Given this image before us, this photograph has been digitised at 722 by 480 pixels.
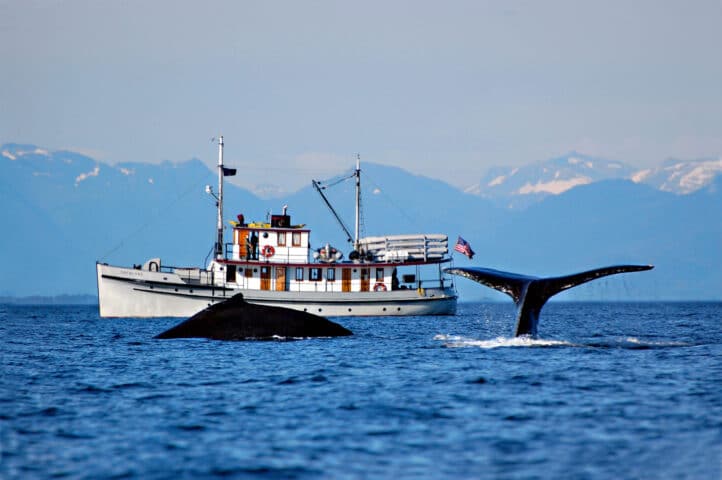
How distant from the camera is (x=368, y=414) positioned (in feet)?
62.2

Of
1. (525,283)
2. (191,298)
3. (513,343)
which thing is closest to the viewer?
(525,283)

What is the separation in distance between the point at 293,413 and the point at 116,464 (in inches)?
196

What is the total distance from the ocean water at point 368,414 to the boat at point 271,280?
35.3 metres

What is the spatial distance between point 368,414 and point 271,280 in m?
49.3

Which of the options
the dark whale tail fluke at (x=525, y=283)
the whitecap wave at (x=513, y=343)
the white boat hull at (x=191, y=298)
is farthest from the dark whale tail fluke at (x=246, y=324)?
the white boat hull at (x=191, y=298)

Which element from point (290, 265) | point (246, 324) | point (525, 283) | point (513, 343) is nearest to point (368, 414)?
point (525, 283)

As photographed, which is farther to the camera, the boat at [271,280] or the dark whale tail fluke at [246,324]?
the boat at [271,280]

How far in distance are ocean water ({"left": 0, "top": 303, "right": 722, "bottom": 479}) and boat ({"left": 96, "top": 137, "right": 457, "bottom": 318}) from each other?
116ft

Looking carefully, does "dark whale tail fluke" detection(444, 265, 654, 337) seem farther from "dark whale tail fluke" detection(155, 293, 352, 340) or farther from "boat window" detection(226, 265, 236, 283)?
"boat window" detection(226, 265, 236, 283)

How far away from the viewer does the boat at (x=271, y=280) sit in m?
67.2

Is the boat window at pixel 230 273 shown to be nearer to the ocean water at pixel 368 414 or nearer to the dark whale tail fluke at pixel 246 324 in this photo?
the dark whale tail fluke at pixel 246 324

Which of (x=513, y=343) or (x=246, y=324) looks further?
(x=246, y=324)

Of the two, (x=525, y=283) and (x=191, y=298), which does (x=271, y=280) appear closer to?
(x=191, y=298)

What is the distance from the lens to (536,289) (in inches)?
1146
